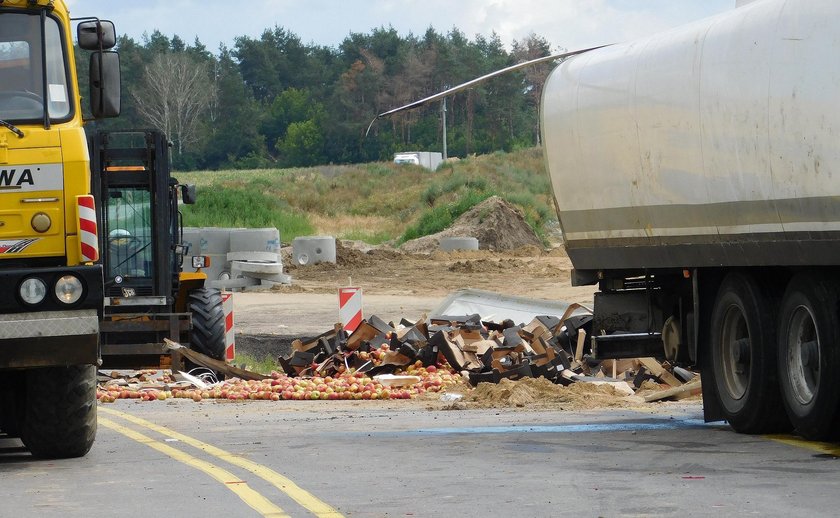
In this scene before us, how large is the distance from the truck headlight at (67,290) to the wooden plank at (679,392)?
7690mm

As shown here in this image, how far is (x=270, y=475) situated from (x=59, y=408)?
1.93 m

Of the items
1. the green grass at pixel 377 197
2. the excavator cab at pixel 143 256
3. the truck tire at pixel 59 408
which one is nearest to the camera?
the truck tire at pixel 59 408

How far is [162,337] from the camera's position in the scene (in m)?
20.1

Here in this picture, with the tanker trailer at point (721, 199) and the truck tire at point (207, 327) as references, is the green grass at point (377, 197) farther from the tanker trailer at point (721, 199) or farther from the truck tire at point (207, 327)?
the tanker trailer at point (721, 199)

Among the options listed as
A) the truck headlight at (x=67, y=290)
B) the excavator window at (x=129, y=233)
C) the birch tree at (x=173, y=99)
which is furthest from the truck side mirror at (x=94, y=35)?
the birch tree at (x=173, y=99)

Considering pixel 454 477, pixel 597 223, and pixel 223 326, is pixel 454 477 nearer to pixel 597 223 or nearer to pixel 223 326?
pixel 597 223

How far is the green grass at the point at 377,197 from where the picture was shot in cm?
6400

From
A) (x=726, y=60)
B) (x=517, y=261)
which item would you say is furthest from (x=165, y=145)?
(x=517, y=261)

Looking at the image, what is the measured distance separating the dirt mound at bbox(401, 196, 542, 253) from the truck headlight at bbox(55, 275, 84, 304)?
43.3 metres

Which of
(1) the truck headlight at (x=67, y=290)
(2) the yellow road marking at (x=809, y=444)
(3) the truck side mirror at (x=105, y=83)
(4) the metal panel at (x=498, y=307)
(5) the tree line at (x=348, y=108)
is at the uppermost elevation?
(5) the tree line at (x=348, y=108)

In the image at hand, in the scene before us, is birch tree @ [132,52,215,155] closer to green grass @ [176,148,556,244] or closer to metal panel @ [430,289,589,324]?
green grass @ [176,148,556,244]

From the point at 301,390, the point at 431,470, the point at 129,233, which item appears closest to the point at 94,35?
the point at 431,470

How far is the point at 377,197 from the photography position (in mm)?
79125

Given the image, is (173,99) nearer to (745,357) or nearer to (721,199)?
(745,357)
